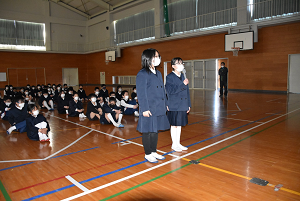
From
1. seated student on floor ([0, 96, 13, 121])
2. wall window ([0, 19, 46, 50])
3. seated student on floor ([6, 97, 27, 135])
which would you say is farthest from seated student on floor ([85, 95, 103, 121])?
wall window ([0, 19, 46, 50])

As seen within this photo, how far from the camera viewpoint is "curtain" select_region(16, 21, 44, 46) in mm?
24547

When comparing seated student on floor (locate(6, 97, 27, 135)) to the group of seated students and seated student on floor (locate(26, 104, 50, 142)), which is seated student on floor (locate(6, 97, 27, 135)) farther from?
seated student on floor (locate(26, 104, 50, 142))

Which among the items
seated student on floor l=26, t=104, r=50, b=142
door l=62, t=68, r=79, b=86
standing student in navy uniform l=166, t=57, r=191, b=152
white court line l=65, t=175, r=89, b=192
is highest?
door l=62, t=68, r=79, b=86

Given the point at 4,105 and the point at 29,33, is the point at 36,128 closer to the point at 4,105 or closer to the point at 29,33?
the point at 4,105

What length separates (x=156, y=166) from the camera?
3693 millimetres

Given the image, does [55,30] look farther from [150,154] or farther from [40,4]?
[150,154]

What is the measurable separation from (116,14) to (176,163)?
2457 centimetres

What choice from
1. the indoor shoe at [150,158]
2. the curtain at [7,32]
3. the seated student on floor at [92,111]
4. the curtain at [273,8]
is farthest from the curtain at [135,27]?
the indoor shoe at [150,158]

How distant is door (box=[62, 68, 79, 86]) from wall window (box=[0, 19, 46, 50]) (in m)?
3.90

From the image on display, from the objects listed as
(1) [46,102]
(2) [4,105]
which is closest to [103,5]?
(1) [46,102]

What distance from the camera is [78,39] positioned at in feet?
95.1

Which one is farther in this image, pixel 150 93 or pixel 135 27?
pixel 135 27

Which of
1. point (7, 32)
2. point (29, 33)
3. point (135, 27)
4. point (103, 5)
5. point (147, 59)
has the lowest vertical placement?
point (147, 59)

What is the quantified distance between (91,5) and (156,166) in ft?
86.8
